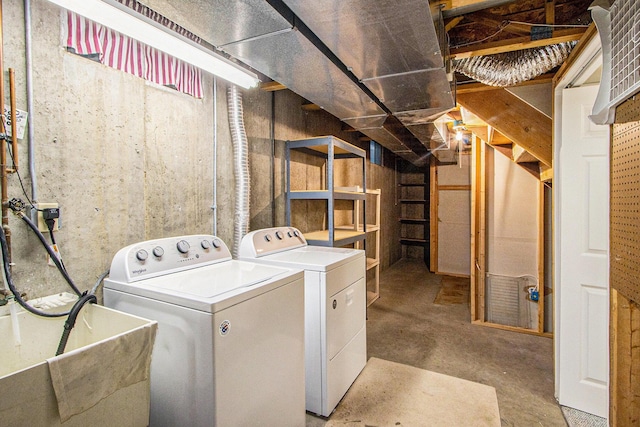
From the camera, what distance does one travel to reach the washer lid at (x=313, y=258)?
1.93 meters

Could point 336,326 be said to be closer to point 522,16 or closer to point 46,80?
point 46,80

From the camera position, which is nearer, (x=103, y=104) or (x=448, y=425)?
(x=103, y=104)

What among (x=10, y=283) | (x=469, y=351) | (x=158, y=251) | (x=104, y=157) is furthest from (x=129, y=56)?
(x=469, y=351)

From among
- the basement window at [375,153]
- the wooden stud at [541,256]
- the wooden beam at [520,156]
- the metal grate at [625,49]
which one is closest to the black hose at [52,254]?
the metal grate at [625,49]

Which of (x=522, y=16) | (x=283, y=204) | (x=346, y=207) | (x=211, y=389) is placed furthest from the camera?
(x=346, y=207)

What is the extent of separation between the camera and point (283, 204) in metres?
2.80

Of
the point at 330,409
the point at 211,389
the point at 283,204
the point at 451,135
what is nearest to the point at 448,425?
the point at 330,409

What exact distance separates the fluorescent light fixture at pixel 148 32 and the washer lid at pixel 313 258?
1.09m

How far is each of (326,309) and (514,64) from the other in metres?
2.02

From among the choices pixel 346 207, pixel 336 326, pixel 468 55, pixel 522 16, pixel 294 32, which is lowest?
pixel 336 326

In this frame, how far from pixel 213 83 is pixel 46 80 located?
35.6 inches

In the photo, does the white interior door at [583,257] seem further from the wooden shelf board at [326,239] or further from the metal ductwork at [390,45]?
the wooden shelf board at [326,239]

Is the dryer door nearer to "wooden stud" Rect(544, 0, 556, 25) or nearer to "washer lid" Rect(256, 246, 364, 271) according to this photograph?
"washer lid" Rect(256, 246, 364, 271)

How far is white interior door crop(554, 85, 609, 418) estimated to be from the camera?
202 centimetres
